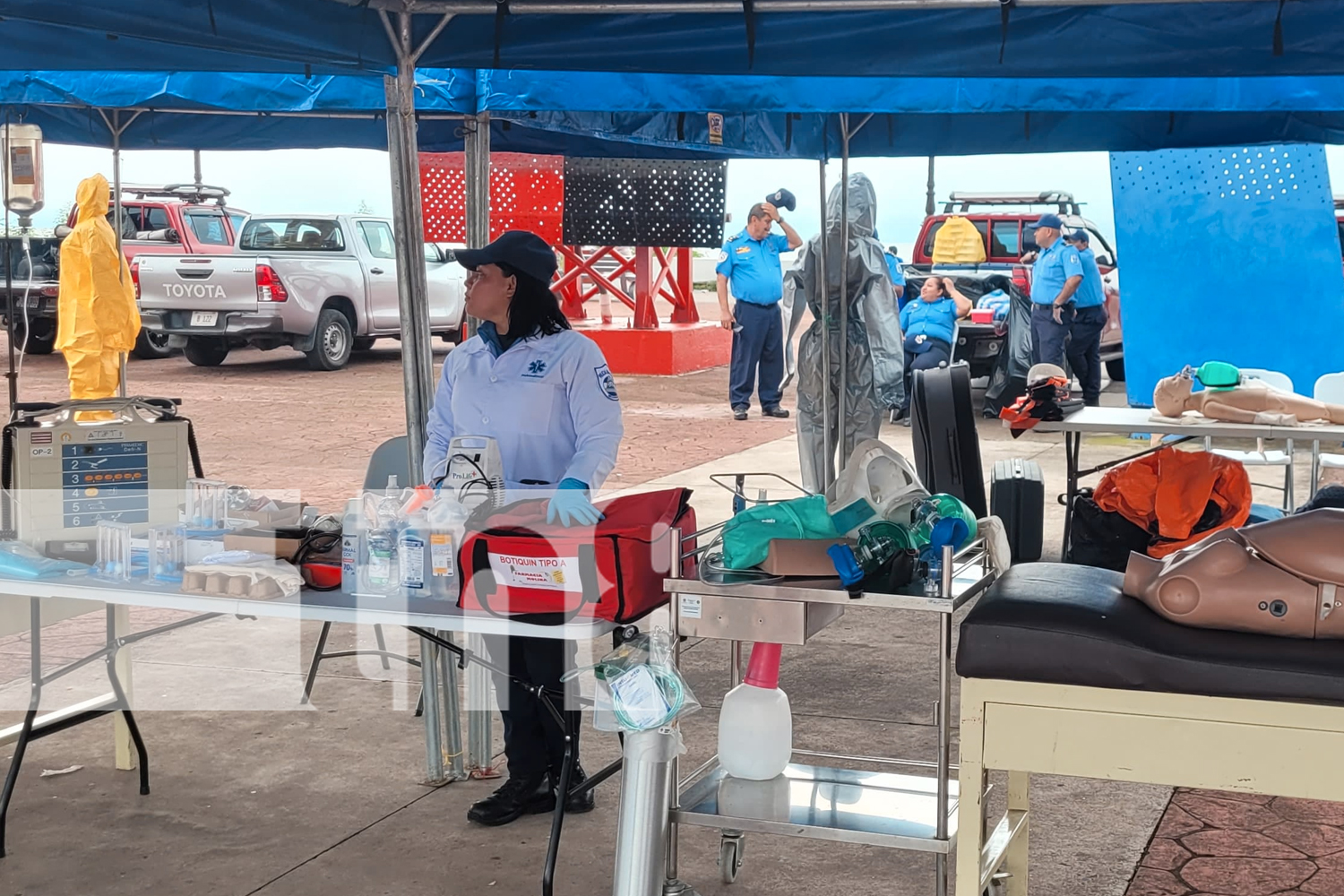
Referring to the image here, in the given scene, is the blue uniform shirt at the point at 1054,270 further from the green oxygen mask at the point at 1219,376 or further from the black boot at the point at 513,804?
the black boot at the point at 513,804

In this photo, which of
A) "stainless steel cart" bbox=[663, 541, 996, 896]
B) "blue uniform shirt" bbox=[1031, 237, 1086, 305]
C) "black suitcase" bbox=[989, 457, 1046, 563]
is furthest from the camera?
"blue uniform shirt" bbox=[1031, 237, 1086, 305]

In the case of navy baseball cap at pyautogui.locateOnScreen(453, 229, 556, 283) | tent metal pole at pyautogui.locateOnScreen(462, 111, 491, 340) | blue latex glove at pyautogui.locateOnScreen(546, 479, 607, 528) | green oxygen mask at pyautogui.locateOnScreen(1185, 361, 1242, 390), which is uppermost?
tent metal pole at pyautogui.locateOnScreen(462, 111, 491, 340)

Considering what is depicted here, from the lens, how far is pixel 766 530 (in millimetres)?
3195

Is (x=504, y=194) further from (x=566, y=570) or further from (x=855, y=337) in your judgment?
(x=566, y=570)

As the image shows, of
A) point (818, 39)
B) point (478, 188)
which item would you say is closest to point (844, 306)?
point (478, 188)

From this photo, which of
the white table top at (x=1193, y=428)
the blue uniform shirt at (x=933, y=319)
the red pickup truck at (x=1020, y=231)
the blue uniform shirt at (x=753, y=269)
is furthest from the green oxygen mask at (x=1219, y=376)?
the red pickup truck at (x=1020, y=231)

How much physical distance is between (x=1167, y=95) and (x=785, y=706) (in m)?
3.47

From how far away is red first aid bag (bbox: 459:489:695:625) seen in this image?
10.8ft

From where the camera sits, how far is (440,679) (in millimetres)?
4457

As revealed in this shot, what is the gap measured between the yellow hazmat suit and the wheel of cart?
7590 mm

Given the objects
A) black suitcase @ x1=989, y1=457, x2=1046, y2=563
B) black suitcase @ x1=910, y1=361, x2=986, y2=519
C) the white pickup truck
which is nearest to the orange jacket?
black suitcase @ x1=910, y1=361, x2=986, y2=519

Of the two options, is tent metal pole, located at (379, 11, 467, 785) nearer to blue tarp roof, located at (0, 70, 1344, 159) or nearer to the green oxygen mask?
blue tarp roof, located at (0, 70, 1344, 159)

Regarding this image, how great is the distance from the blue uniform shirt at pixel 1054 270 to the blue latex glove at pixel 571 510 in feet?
31.3

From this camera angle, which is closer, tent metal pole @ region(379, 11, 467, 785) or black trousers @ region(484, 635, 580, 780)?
black trousers @ region(484, 635, 580, 780)
